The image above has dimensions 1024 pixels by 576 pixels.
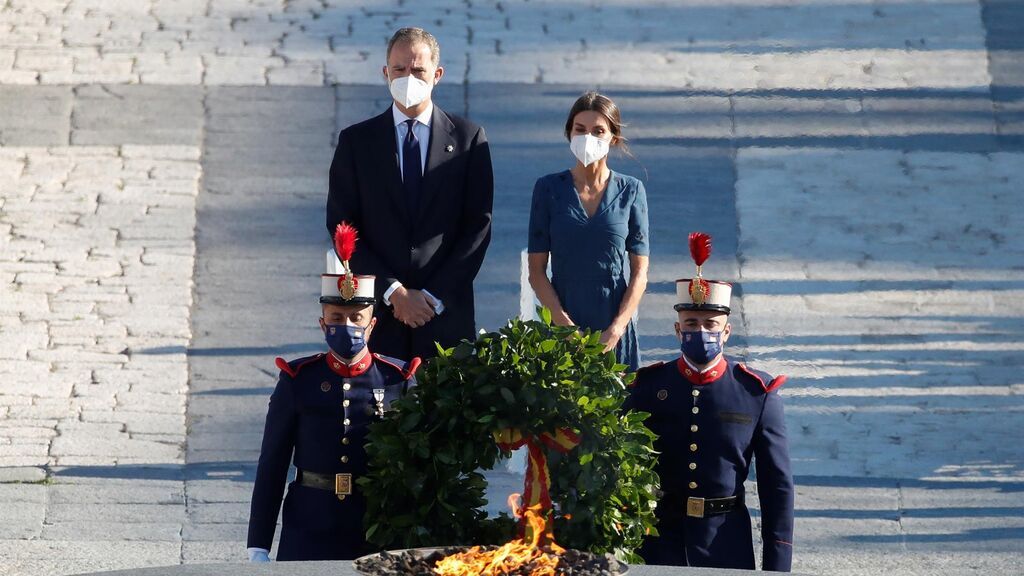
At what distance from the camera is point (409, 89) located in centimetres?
709

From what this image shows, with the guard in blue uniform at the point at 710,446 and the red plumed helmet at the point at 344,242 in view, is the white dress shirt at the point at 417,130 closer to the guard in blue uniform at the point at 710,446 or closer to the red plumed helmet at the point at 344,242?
the red plumed helmet at the point at 344,242

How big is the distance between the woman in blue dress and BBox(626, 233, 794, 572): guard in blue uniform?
0.89m

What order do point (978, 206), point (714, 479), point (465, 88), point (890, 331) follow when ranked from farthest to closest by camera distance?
1. point (465, 88)
2. point (978, 206)
3. point (890, 331)
4. point (714, 479)

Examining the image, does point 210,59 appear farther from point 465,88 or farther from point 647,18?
point 647,18

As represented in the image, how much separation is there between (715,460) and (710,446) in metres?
0.05

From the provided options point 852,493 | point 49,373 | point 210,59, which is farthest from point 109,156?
point 852,493

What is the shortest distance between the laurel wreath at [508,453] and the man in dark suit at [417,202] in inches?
65.0

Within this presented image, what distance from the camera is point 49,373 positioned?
32.8 ft

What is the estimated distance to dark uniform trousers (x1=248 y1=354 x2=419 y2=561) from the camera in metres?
6.14

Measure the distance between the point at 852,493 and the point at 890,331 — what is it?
2.05 meters

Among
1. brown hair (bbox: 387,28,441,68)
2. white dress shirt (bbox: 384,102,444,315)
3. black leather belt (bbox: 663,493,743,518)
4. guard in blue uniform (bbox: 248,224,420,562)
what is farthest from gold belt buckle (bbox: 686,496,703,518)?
brown hair (bbox: 387,28,441,68)

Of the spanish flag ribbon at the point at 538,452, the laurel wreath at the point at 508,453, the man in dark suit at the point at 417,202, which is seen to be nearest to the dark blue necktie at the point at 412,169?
the man in dark suit at the point at 417,202

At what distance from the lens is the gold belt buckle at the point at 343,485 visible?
6117 millimetres

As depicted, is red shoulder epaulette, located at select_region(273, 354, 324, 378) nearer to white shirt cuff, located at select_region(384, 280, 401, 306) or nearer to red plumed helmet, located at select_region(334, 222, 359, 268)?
red plumed helmet, located at select_region(334, 222, 359, 268)
